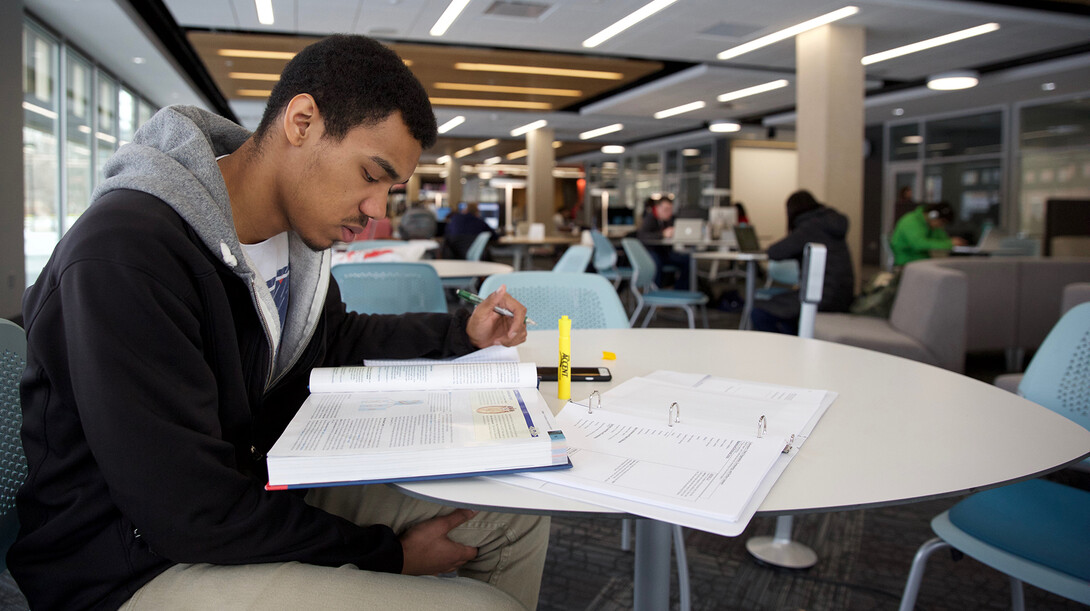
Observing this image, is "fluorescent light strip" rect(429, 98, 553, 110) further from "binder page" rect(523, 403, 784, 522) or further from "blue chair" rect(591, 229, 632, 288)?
"binder page" rect(523, 403, 784, 522)

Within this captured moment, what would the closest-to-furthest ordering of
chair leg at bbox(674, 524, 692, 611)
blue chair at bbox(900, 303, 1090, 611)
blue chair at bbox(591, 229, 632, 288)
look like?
1. blue chair at bbox(900, 303, 1090, 611)
2. chair leg at bbox(674, 524, 692, 611)
3. blue chair at bbox(591, 229, 632, 288)

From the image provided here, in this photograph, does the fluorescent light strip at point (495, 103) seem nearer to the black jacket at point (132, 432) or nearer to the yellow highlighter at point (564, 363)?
the yellow highlighter at point (564, 363)

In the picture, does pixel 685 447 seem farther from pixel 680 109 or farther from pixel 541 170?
pixel 541 170

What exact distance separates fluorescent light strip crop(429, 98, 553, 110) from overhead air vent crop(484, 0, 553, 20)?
16.1 feet

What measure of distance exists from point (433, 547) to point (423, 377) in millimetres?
256

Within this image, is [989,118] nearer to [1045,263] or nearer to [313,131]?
[1045,263]

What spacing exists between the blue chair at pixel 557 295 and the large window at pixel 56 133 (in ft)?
14.2

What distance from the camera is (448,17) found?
692 centimetres

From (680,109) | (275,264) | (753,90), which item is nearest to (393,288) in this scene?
(275,264)

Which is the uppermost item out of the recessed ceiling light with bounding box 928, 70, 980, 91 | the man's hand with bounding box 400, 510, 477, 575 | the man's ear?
the recessed ceiling light with bounding box 928, 70, 980, 91

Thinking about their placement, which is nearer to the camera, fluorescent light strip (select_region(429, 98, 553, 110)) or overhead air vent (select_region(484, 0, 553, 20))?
overhead air vent (select_region(484, 0, 553, 20))

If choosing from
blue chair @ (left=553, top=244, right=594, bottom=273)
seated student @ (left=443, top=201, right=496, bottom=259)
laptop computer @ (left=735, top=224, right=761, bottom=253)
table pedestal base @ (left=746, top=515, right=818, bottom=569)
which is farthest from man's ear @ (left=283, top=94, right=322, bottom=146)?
seated student @ (left=443, top=201, right=496, bottom=259)

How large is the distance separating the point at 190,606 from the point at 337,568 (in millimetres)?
157

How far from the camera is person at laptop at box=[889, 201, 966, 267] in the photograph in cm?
671
